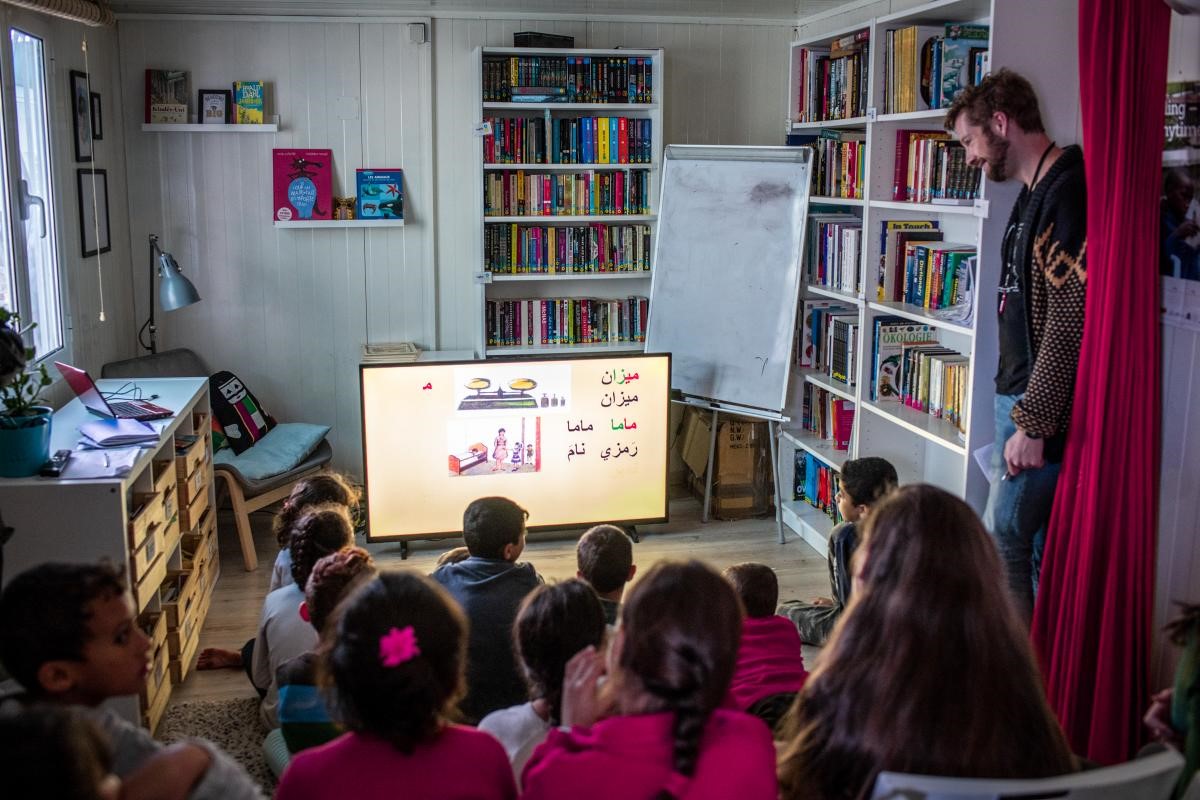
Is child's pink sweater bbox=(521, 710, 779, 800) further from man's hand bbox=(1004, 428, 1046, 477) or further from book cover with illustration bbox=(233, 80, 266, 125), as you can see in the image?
book cover with illustration bbox=(233, 80, 266, 125)

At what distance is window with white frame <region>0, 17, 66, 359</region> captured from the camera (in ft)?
11.9

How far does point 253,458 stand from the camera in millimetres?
4762

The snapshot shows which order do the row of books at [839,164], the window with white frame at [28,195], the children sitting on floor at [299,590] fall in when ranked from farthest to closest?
1. the row of books at [839,164]
2. the window with white frame at [28,195]
3. the children sitting on floor at [299,590]

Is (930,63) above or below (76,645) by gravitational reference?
above

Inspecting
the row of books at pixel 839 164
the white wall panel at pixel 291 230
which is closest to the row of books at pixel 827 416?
the row of books at pixel 839 164

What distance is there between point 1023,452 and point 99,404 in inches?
107

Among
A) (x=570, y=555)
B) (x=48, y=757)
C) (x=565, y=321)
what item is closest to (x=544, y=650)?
(x=48, y=757)

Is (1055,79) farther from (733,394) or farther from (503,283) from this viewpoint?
(503,283)

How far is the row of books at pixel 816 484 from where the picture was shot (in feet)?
16.1

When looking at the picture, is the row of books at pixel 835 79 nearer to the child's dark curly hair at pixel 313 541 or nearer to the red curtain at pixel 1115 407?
the red curtain at pixel 1115 407

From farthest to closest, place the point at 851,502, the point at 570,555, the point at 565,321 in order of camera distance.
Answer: the point at 565,321
the point at 570,555
the point at 851,502

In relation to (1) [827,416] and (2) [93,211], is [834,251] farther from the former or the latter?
(2) [93,211]

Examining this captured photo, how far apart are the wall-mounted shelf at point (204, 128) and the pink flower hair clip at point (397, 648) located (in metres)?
4.09

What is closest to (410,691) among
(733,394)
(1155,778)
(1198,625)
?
(1155,778)
